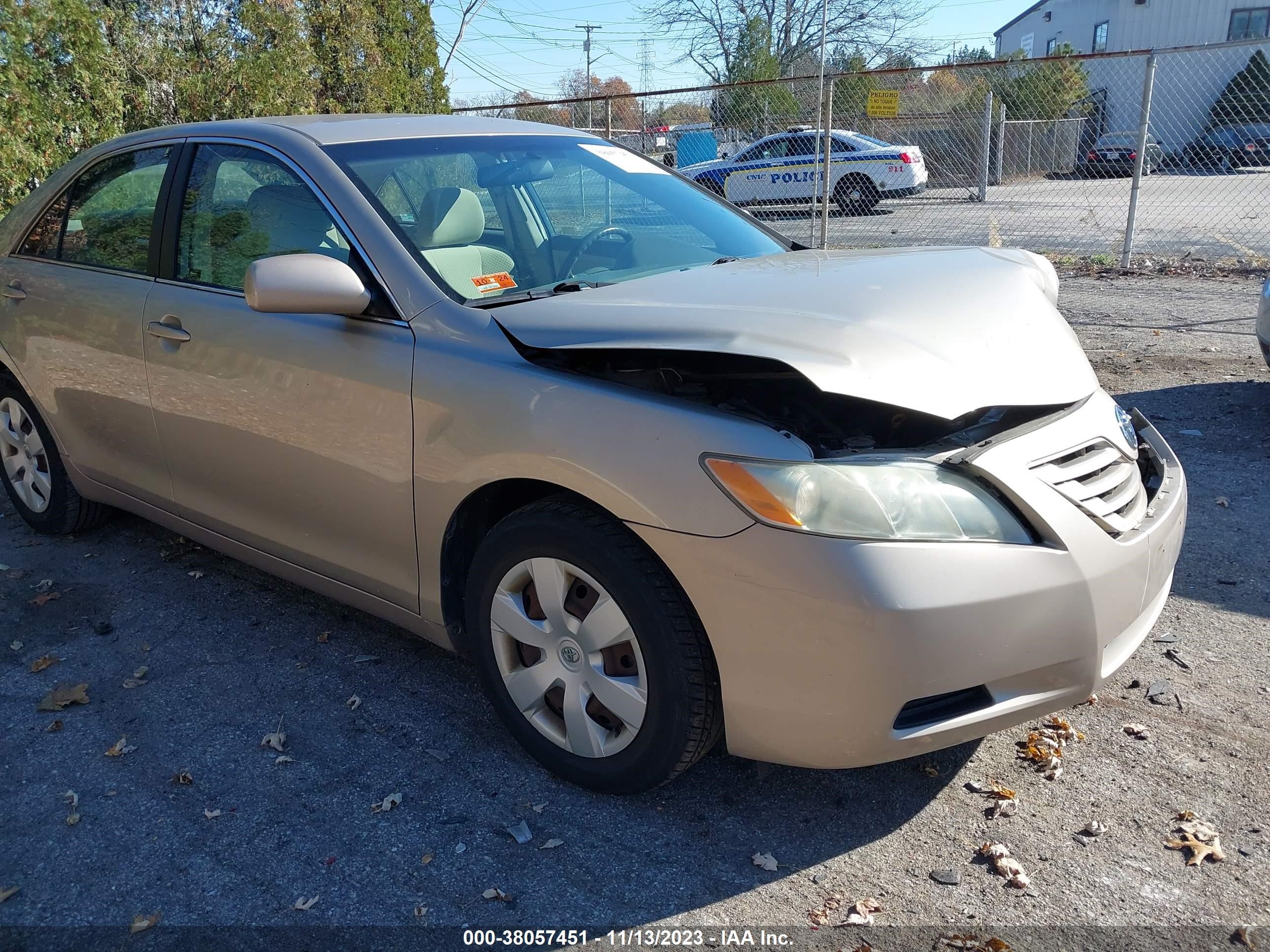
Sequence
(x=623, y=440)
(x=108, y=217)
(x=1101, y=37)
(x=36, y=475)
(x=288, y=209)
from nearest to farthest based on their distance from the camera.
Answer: (x=623, y=440) → (x=288, y=209) → (x=108, y=217) → (x=36, y=475) → (x=1101, y=37)

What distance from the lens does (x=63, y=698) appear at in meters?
3.35

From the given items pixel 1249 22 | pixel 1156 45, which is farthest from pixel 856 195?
pixel 1249 22

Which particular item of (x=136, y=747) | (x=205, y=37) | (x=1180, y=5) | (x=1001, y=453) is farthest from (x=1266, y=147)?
(x=1180, y=5)

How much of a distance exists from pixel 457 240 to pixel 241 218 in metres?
0.85

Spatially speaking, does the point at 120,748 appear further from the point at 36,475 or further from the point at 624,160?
the point at 624,160

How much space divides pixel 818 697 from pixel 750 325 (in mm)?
877

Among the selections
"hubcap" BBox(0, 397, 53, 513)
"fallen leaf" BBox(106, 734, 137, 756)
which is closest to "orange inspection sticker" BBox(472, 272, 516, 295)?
"fallen leaf" BBox(106, 734, 137, 756)

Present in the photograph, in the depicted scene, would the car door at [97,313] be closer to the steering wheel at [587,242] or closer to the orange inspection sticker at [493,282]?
the orange inspection sticker at [493,282]

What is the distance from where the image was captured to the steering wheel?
10.7ft

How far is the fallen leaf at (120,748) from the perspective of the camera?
3.02m

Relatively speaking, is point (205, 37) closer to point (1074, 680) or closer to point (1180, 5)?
point (1074, 680)

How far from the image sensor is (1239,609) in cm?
364

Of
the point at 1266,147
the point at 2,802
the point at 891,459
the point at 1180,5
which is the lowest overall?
the point at 2,802

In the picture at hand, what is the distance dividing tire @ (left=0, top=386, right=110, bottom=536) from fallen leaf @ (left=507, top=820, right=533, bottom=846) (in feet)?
9.68
